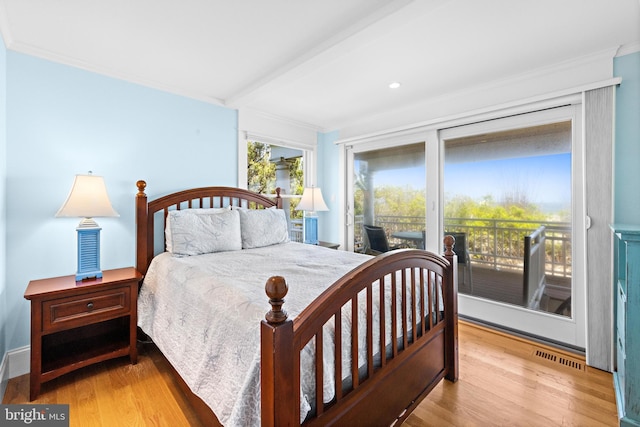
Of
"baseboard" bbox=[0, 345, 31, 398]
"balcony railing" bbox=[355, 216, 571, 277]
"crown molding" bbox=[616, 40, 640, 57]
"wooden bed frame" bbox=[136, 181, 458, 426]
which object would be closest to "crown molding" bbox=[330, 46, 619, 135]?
"crown molding" bbox=[616, 40, 640, 57]

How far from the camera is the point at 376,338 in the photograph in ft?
4.57

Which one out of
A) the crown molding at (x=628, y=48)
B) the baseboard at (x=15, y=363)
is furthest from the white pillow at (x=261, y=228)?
the crown molding at (x=628, y=48)

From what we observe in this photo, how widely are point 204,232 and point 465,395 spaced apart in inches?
89.4

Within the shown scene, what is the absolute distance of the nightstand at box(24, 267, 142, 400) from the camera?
5.94 feet

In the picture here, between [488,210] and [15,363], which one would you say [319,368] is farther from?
[488,210]

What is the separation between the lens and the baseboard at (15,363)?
1.98 meters

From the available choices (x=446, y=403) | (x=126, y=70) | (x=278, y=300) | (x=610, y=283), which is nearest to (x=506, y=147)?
(x=610, y=283)

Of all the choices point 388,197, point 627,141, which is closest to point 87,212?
point 388,197

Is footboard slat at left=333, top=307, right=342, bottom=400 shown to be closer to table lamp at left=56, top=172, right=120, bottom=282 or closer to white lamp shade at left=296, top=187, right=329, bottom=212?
table lamp at left=56, top=172, right=120, bottom=282

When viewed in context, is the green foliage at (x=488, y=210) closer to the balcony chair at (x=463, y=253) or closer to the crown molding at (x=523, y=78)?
the balcony chair at (x=463, y=253)

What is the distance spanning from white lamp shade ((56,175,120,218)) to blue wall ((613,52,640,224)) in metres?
3.69

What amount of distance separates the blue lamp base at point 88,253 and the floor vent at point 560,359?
11.3 ft

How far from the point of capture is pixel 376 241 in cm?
384

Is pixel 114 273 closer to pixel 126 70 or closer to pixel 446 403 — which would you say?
pixel 126 70
